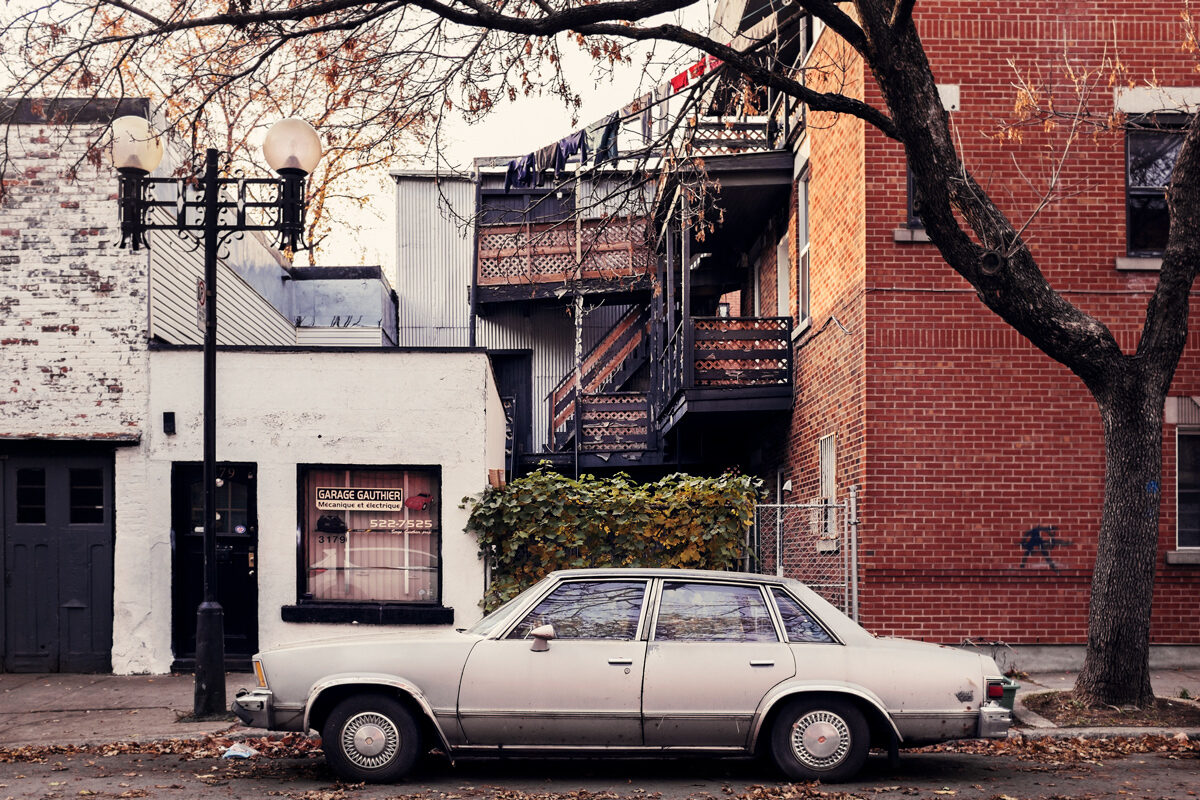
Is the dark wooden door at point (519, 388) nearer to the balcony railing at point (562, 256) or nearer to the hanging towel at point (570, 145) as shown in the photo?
the balcony railing at point (562, 256)

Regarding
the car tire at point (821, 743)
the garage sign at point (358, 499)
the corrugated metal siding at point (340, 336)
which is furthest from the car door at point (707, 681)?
the corrugated metal siding at point (340, 336)

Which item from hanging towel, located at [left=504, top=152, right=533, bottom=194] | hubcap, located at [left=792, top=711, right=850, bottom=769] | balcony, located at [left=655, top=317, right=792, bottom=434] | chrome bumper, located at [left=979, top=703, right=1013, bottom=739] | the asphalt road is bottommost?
the asphalt road

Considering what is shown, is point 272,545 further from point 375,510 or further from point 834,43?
point 834,43

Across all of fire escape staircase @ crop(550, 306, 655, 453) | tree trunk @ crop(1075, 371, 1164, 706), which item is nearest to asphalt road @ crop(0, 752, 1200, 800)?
tree trunk @ crop(1075, 371, 1164, 706)

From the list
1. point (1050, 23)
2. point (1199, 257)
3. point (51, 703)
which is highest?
point (1050, 23)

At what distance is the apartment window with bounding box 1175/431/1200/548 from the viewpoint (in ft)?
44.5

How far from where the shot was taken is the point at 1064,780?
8.34 m

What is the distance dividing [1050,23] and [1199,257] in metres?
4.20

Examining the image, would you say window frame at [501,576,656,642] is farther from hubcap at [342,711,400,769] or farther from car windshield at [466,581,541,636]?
hubcap at [342,711,400,769]

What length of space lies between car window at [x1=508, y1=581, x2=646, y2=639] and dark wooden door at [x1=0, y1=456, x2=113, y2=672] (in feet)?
24.5

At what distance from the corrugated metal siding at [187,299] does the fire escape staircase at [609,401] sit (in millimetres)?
5347

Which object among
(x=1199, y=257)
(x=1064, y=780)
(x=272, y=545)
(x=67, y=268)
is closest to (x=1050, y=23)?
(x=1199, y=257)

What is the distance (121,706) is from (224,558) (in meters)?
2.54

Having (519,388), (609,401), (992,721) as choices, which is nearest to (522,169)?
(609,401)
